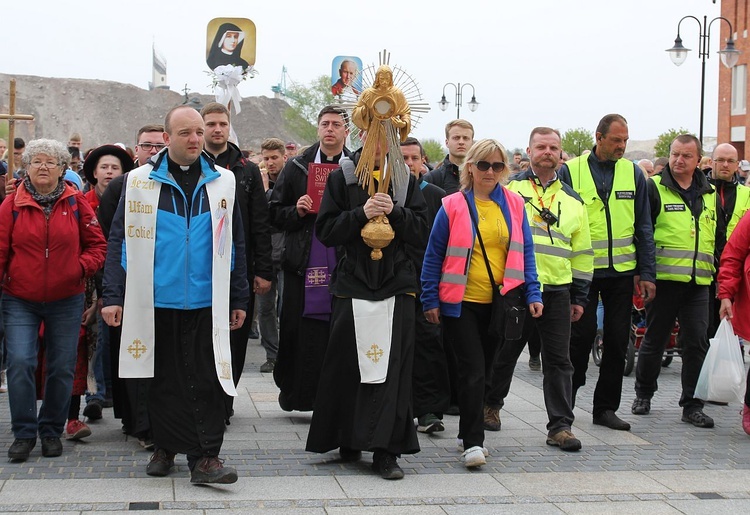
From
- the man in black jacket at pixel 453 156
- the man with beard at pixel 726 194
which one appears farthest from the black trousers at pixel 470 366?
the man with beard at pixel 726 194

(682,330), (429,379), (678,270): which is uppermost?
(678,270)

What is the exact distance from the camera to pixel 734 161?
9.51 meters

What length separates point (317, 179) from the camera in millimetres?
7871

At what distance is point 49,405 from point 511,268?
296cm

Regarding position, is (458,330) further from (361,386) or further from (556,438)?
(556,438)

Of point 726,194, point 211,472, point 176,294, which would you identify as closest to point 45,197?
point 176,294

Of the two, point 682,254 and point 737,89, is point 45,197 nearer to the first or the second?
point 682,254

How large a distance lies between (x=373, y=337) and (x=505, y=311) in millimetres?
850

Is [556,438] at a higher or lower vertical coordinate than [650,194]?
lower

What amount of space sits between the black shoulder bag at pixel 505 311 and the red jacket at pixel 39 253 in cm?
243

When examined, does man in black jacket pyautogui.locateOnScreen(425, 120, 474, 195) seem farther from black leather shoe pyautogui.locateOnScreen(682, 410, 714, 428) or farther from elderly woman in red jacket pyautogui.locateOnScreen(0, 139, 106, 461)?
elderly woman in red jacket pyautogui.locateOnScreen(0, 139, 106, 461)

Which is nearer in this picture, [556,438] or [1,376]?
[556,438]

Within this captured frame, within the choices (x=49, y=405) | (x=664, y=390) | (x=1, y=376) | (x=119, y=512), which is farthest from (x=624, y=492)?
(x=1, y=376)

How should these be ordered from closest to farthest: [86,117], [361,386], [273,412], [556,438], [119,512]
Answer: [119,512] → [361,386] → [556,438] → [273,412] → [86,117]
